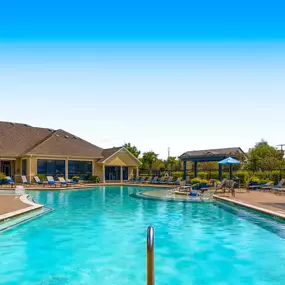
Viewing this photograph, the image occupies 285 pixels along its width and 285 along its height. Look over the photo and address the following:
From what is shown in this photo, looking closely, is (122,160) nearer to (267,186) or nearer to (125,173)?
(125,173)

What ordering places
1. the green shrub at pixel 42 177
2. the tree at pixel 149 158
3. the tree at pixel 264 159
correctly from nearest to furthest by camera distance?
the green shrub at pixel 42 177 → the tree at pixel 264 159 → the tree at pixel 149 158

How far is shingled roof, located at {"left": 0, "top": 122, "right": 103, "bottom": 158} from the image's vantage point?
1231 inches

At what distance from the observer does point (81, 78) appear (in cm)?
1702

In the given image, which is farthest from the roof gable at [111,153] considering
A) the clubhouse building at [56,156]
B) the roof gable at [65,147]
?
the roof gable at [65,147]

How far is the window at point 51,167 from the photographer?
3098 cm

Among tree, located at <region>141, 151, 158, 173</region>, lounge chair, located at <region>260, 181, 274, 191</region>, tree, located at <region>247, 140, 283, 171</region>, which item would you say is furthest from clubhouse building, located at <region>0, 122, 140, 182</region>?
lounge chair, located at <region>260, 181, 274, 191</region>

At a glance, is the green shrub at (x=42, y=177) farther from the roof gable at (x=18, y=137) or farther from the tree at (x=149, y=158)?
the tree at (x=149, y=158)

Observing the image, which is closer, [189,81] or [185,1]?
[185,1]

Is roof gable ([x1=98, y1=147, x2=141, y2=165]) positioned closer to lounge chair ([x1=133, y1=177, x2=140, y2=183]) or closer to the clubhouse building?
the clubhouse building

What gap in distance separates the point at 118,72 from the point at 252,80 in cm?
667

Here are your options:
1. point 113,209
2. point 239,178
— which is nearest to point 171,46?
point 113,209

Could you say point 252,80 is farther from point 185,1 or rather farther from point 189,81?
point 185,1

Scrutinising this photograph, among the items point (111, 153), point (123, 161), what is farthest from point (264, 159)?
point (111, 153)

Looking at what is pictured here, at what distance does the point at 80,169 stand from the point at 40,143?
190 inches
